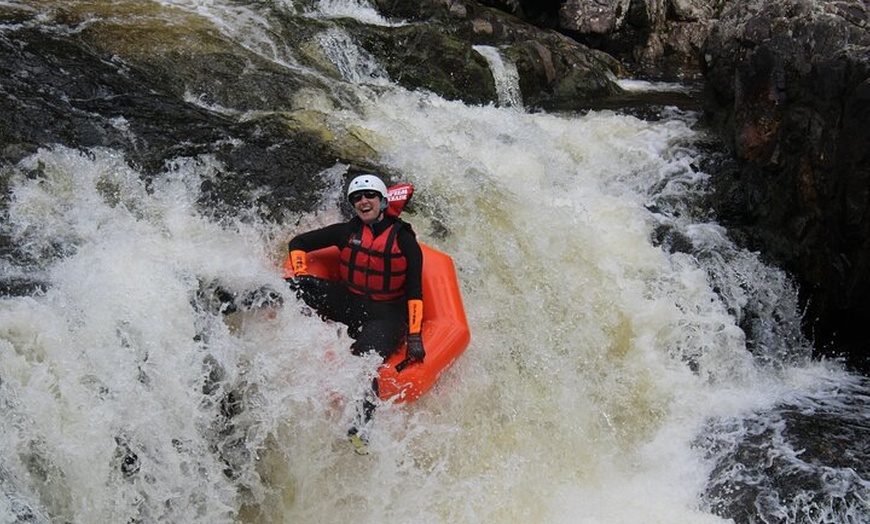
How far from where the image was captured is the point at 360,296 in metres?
4.89

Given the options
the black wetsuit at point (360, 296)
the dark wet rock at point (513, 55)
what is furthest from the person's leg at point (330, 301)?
the dark wet rock at point (513, 55)

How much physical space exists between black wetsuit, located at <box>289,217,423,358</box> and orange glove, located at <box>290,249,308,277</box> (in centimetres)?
3

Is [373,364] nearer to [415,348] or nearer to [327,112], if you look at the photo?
[415,348]

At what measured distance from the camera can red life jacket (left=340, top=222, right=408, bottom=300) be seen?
4809 mm

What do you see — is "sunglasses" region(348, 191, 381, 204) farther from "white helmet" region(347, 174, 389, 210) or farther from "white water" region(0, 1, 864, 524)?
"white water" region(0, 1, 864, 524)

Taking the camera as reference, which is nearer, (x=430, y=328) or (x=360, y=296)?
(x=430, y=328)

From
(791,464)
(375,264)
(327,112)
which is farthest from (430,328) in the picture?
(327,112)

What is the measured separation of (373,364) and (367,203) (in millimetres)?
1020

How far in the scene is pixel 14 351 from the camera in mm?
3398

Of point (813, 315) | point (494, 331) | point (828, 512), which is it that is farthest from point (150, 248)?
point (813, 315)

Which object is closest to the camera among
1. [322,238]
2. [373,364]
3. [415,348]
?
[373,364]

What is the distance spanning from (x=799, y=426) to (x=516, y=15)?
959 centimetres

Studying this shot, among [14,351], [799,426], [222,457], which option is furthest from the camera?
[799,426]

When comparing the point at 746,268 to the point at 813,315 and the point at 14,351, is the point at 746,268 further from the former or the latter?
the point at 14,351
